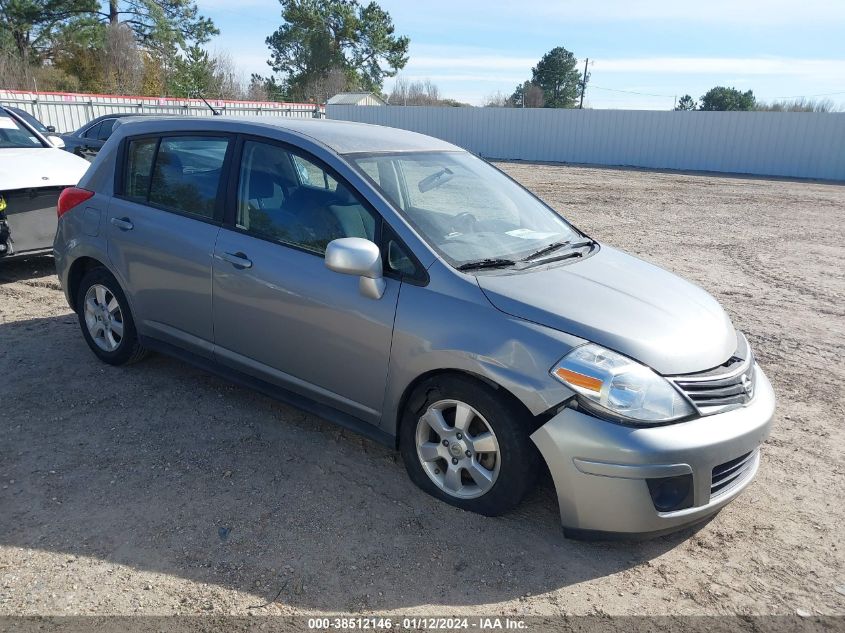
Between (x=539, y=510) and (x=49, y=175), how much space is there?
6.30 metres

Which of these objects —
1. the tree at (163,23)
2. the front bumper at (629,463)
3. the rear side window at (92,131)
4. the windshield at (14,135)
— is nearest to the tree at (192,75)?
the tree at (163,23)

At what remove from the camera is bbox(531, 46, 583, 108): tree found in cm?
6881

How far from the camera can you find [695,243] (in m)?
10.8

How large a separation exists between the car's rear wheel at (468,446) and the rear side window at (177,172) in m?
1.85

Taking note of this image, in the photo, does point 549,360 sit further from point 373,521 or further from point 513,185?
point 513,185

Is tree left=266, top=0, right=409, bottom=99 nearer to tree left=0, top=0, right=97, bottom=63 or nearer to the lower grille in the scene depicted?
tree left=0, top=0, right=97, bottom=63

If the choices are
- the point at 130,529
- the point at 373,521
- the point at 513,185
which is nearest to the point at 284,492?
the point at 373,521

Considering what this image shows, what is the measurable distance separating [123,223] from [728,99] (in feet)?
213

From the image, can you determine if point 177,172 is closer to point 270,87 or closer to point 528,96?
point 270,87

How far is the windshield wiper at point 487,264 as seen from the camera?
325 centimetres

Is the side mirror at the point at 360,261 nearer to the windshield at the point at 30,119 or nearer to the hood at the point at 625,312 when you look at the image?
the hood at the point at 625,312

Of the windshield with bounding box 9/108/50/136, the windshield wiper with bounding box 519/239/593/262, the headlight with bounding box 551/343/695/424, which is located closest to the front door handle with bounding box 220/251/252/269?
the windshield wiper with bounding box 519/239/593/262

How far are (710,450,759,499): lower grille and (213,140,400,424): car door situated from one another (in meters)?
1.58

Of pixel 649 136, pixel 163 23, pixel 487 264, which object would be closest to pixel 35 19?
pixel 163 23
